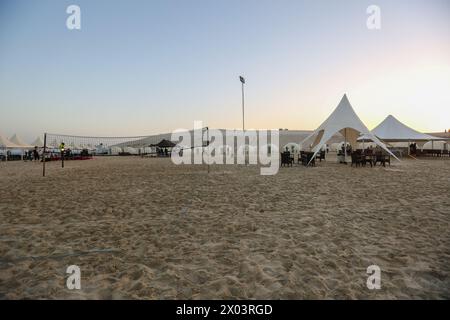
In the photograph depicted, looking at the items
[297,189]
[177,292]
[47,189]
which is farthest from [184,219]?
[47,189]

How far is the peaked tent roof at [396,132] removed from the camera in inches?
932

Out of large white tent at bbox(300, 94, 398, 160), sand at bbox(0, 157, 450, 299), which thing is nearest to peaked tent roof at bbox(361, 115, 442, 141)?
large white tent at bbox(300, 94, 398, 160)

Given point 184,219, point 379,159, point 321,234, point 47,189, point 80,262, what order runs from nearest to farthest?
point 80,262 < point 321,234 < point 184,219 < point 47,189 < point 379,159

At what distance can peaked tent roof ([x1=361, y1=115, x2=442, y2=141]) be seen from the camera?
23672 mm

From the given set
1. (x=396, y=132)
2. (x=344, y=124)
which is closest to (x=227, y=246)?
(x=344, y=124)

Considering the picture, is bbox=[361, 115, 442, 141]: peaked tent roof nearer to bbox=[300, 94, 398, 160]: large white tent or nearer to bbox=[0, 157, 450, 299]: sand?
bbox=[300, 94, 398, 160]: large white tent

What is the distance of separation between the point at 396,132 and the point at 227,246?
26598 millimetres

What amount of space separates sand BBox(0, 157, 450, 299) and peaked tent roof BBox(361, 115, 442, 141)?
64.5 ft

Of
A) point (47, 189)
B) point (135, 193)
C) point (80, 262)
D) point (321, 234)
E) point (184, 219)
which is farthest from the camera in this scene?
point (47, 189)

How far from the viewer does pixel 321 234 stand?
14.3 feet

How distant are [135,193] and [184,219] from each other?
3521mm

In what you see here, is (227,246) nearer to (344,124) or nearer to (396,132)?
(344,124)

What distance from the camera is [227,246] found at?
391cm
